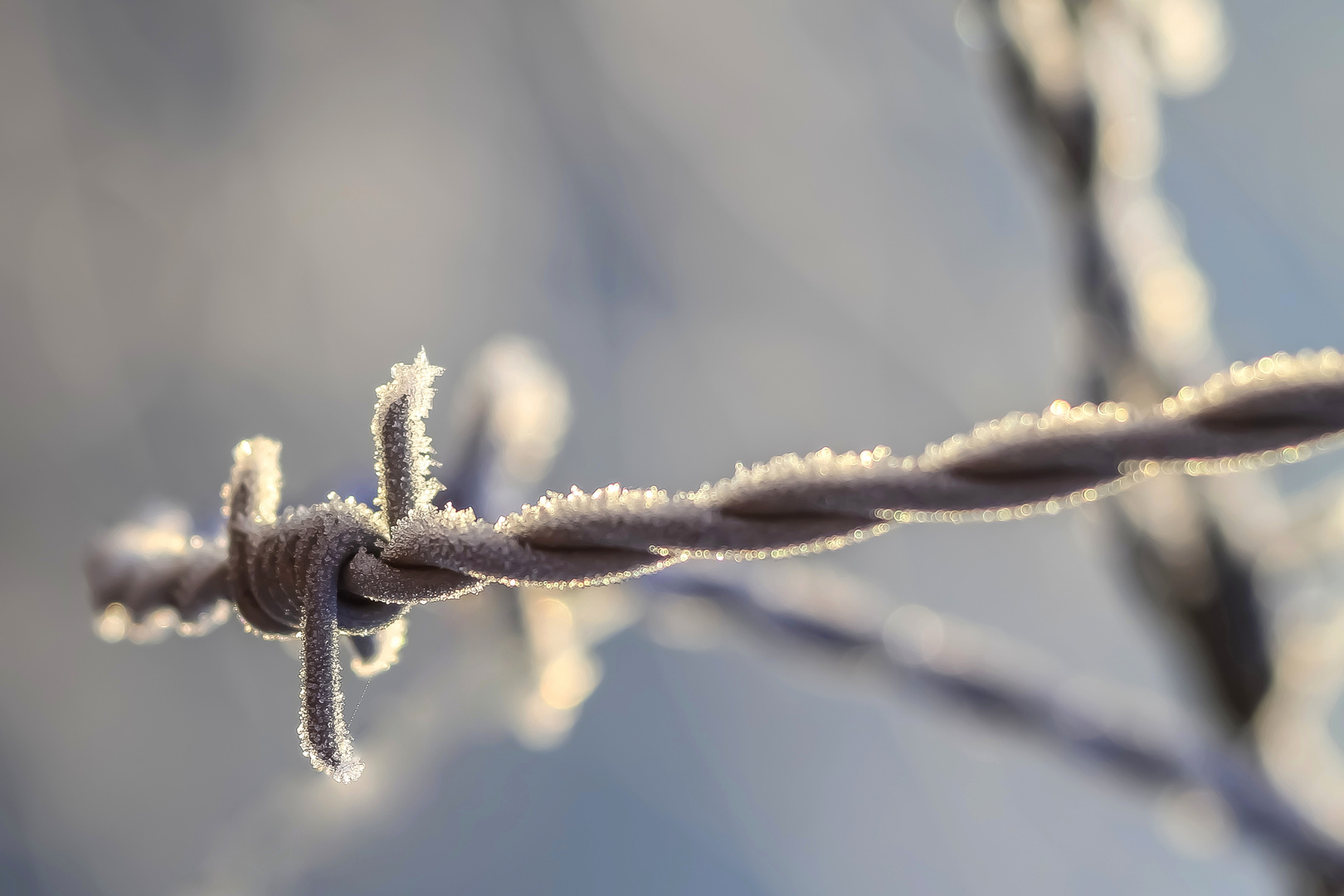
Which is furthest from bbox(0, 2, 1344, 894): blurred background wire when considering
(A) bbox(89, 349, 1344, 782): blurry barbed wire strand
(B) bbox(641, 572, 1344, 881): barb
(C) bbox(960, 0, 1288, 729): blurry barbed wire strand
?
(A) bbox(89, 349, 1344, 782): blurry barbed wire strand

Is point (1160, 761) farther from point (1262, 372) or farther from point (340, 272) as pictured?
point (340, 272)

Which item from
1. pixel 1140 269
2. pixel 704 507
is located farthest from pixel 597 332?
pixel 704 507

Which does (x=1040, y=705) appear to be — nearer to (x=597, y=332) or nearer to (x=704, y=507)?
(x=704, y=507)

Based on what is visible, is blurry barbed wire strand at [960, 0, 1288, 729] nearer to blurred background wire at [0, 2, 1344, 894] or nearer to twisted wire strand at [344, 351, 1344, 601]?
blurred background wire at [0, 2, 1344, 894]

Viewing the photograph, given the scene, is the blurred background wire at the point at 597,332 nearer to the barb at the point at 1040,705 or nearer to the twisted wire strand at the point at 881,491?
the barb at the point at 1040,705

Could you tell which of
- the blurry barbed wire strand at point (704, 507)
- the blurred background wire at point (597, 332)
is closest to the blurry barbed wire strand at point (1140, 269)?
the blurred background wire at point (597, 332)

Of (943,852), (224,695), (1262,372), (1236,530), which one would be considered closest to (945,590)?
(943,852)
